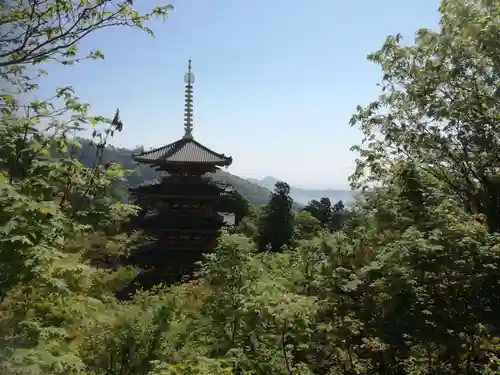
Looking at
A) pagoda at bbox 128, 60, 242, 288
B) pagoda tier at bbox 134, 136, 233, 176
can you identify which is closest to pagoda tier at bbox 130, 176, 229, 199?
pagoda at bbox 128, 60, 242, 288

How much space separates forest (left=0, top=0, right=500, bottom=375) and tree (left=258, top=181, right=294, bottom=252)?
11.7 metres

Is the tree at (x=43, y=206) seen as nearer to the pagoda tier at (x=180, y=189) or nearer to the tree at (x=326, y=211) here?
the pagoda tier at (x=180, y=189)

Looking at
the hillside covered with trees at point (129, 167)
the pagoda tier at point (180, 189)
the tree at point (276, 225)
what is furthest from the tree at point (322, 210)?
the pagoda tier at point (180, 189)

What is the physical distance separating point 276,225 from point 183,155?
8.14m

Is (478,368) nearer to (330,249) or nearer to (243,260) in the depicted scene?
(330,249)

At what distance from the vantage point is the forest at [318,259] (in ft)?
13.4

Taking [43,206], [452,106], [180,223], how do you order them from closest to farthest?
1. [43,206]
2. [452,106]
3. [180,223]

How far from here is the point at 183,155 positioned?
65.4ft

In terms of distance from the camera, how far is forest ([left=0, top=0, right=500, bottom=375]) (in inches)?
161

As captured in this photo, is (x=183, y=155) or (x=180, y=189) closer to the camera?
(x=180, y=189)

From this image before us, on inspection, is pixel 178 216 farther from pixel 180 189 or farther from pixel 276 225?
pixel 276 225

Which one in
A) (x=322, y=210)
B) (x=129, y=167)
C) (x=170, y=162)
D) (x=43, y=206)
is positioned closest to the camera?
(x=43, y=206)

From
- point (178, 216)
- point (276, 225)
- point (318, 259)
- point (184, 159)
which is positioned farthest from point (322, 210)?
point (318, 259)

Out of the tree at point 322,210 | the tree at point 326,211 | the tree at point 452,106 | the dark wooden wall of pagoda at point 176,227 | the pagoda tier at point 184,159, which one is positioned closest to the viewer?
the tree at point 452,106
